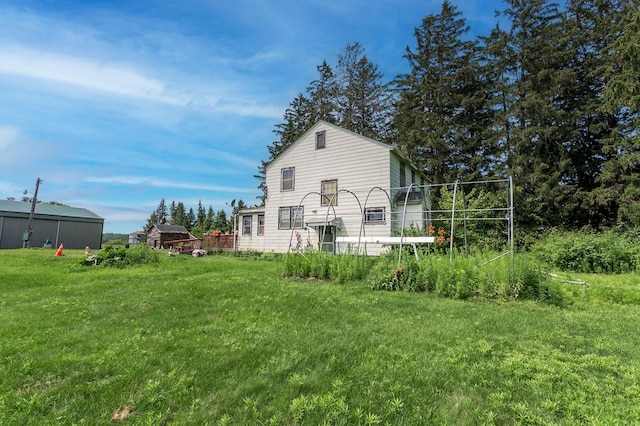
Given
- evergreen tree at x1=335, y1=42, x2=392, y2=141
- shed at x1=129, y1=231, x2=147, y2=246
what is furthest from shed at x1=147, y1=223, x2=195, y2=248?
evergreen tree at x1=335, y1=42, x2=392, y2=141

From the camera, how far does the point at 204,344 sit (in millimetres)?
3314

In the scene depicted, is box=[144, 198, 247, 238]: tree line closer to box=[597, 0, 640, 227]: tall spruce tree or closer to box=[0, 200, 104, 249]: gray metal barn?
box=[0, 200, 104, 249]: gray metal barn

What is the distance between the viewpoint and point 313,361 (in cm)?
296

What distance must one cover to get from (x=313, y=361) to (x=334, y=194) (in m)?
10.3

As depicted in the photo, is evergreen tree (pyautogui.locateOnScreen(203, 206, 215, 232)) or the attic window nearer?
the attic window

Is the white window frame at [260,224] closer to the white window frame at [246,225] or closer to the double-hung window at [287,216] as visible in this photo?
the white window frame at [246,225]

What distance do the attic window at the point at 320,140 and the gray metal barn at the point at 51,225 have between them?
69.4 feet

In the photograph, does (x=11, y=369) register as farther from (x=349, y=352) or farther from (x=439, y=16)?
(x=439, y=16)

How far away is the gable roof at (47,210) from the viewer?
71.3 feet

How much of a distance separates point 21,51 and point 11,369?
7057 mm

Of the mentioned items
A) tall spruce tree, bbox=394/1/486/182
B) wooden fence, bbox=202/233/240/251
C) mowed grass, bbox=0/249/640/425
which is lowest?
mowed grass, bbox=0/249/640/425

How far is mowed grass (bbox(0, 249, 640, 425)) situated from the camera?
7.11ft

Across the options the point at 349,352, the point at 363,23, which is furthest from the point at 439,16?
the point at 349,352

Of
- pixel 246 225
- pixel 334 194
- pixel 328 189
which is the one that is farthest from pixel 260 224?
pixel 334 194
